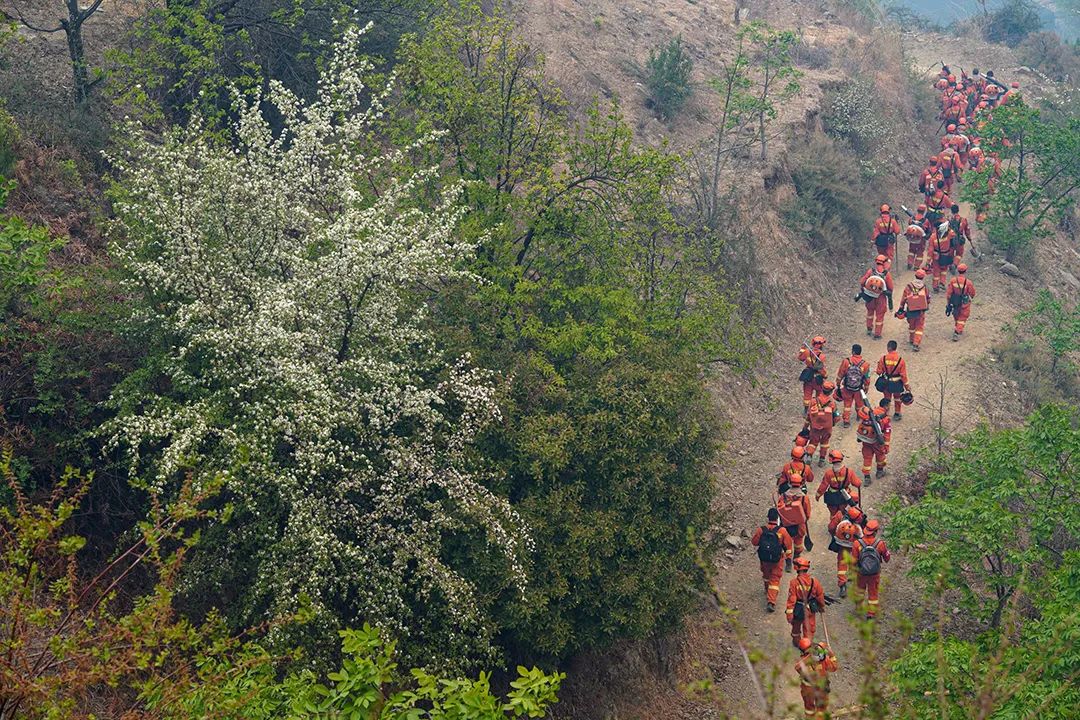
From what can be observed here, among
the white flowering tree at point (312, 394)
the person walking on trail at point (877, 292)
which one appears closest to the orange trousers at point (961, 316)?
the person walking on trail at point (877, 292)

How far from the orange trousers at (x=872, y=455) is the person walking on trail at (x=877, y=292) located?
17.3ft

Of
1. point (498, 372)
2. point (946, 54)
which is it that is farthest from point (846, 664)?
point (946, 54)

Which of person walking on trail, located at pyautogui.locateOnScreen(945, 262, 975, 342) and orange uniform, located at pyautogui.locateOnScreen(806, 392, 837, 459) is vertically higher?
person walking on trail, located at pyautogui.locateOnScreen(945, 262, 975, 342)

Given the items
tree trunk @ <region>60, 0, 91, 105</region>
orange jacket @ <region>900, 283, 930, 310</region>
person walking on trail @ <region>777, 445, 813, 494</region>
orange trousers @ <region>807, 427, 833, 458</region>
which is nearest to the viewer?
person walking on trail @ <region>777, 445, 813, 494</region>

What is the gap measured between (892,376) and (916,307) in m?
3.24

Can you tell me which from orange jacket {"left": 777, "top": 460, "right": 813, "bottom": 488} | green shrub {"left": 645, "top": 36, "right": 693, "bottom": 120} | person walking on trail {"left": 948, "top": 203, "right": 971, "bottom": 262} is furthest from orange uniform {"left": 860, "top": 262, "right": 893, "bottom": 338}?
green shrub {"left": 645, "top": 36, "right": 693, "bottom": 120}

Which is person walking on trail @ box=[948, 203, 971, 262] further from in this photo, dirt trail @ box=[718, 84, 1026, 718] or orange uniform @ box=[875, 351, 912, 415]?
orange uniform @ box=[875, 351, 912, 415]

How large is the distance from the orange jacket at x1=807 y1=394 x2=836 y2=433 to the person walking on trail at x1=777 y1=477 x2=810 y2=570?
2774mm

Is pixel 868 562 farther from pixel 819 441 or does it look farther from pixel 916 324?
pixel 916 324

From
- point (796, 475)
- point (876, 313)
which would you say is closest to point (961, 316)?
point (876, 313)

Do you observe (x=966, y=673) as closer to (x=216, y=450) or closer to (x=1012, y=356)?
(x=216, y=450)

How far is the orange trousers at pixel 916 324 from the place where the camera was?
70.5 feet

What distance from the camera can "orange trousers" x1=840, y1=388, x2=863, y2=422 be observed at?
61.3 ft

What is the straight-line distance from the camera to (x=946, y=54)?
41938 millimetres
